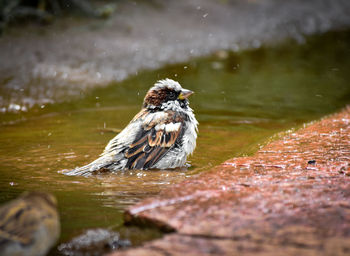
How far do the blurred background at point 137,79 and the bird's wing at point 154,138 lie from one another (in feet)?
0.61

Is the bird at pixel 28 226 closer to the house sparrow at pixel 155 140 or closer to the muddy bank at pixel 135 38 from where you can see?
the house sparrow at pixel 155 140

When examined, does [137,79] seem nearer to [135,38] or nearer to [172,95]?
[135,38]

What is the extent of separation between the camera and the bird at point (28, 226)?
7.19 ft

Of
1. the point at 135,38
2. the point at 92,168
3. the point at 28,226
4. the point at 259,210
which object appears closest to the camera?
the point at 28,226

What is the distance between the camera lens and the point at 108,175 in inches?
179

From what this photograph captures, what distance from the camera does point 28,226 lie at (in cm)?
224

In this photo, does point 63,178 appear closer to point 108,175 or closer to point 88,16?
point 108,175

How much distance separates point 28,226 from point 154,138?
261cm

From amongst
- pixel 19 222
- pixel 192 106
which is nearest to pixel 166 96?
pixel 192 106

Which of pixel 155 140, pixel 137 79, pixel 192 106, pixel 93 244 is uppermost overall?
pixel 137 79

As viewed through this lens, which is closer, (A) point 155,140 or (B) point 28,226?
(B) point 28,226

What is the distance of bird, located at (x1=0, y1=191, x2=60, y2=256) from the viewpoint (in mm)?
2191

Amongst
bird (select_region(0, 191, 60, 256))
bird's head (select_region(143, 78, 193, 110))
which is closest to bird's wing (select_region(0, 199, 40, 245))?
bird (select_region(0, 191, 60, 256))

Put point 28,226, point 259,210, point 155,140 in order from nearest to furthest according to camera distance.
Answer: point 28,226 < point 259,210 < point 155,140
